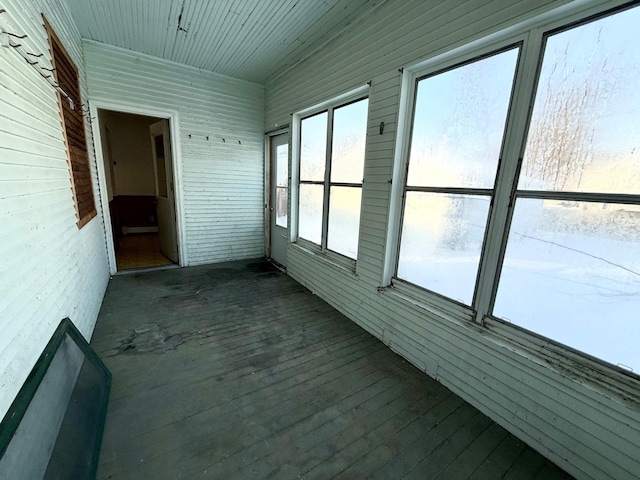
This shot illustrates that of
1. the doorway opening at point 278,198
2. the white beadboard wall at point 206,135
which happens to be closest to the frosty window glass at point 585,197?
the doorway opening at point 278,198

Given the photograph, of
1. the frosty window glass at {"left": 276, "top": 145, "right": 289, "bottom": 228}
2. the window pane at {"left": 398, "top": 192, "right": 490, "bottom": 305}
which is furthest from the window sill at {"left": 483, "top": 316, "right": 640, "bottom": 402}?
the frosty window glass at {"left": 276, "top": 145, "right": 289, "bottom": 228}

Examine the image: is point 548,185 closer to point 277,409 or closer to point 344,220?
point 344,220

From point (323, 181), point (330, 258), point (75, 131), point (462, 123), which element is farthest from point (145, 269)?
point (462, 123)

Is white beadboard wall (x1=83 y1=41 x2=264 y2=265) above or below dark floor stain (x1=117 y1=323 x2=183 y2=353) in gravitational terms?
above

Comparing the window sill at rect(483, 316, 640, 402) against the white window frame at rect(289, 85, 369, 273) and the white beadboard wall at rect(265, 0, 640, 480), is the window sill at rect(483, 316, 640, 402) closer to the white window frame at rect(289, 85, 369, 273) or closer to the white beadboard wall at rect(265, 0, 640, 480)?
the white beadboard wall at rect(265, 0, 640, 480)

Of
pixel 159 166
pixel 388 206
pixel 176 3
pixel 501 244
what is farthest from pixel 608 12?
pixel 159 166

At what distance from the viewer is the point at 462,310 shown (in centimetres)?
191

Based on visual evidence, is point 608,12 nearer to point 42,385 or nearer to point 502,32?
point 502,32

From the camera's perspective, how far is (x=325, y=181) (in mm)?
3279

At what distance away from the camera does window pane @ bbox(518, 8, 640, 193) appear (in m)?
1.23

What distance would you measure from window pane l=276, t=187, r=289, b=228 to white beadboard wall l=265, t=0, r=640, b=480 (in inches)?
57.8

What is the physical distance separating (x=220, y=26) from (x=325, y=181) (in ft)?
6.46

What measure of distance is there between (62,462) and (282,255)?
3.57 metres

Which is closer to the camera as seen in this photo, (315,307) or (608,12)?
(608,12)
